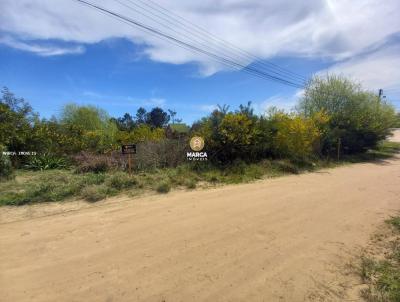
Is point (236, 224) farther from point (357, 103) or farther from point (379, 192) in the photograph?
point (357, 103)

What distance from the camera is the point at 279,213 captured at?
626cm

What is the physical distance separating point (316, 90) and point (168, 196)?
19440 millimetres

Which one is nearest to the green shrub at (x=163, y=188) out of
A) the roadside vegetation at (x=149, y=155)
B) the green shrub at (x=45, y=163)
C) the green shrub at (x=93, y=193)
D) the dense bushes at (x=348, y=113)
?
the roadside vegetation at (x=149, y=155)

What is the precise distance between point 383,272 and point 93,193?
568 centimetres

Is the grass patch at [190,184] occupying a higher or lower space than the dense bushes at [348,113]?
lower

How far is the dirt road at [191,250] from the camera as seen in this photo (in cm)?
337

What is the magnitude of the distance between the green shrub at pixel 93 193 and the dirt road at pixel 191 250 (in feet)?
2.04

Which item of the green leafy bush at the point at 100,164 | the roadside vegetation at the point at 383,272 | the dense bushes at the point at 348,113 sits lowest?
the roadside vegetation at the point at 383,272

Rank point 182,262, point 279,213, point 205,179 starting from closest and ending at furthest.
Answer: point 182,262, point 279,213, point 205,179

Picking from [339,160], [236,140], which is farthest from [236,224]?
[339,160]

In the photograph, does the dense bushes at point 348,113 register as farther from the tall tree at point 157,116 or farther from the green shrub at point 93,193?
the tall tree at point 157,116

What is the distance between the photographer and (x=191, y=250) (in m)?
4.36

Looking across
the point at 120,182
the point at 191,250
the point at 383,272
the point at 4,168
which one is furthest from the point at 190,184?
the point at 4,168

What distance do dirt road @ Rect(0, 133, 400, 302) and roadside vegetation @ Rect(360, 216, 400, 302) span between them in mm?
212
